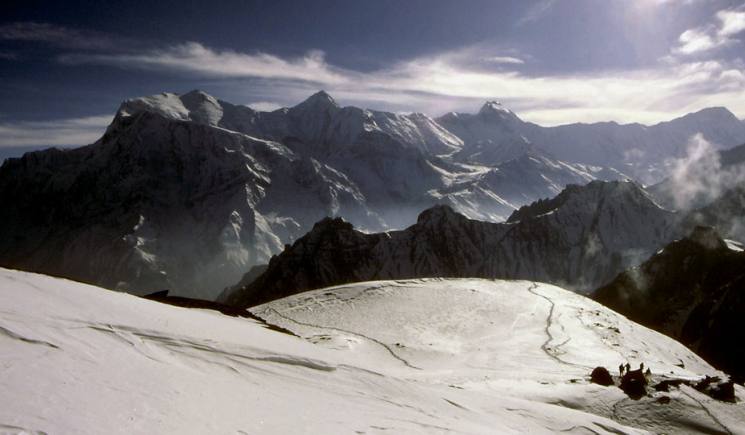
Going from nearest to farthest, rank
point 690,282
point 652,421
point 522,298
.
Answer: point 652,421 → point 522,298 → point 690,282

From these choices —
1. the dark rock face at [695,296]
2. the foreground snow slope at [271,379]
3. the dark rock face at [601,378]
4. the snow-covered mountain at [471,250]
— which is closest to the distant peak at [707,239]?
the dark rock face at [695,296]

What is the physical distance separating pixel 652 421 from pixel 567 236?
193 metres

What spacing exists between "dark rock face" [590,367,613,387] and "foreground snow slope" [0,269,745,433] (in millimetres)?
477

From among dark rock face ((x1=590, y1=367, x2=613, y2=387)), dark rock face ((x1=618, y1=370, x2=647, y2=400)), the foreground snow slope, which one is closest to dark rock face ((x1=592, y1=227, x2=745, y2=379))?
the foreground snow slope

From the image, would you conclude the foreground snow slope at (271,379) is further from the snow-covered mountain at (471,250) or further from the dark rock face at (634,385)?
the snow-covered mountain at (471,250)

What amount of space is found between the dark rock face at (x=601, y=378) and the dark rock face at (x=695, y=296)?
80440 mm

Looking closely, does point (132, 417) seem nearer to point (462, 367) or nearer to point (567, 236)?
point (462, 367)

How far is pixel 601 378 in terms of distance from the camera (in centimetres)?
1347

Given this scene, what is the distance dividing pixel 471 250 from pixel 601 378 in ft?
546

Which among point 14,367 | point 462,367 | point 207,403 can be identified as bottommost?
point 462,367

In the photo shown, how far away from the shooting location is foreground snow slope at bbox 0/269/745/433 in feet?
21.4

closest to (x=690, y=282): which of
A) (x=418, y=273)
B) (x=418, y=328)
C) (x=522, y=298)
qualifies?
(x=418, y=273)

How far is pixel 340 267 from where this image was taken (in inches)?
5950

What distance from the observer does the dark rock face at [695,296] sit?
81188 mm
